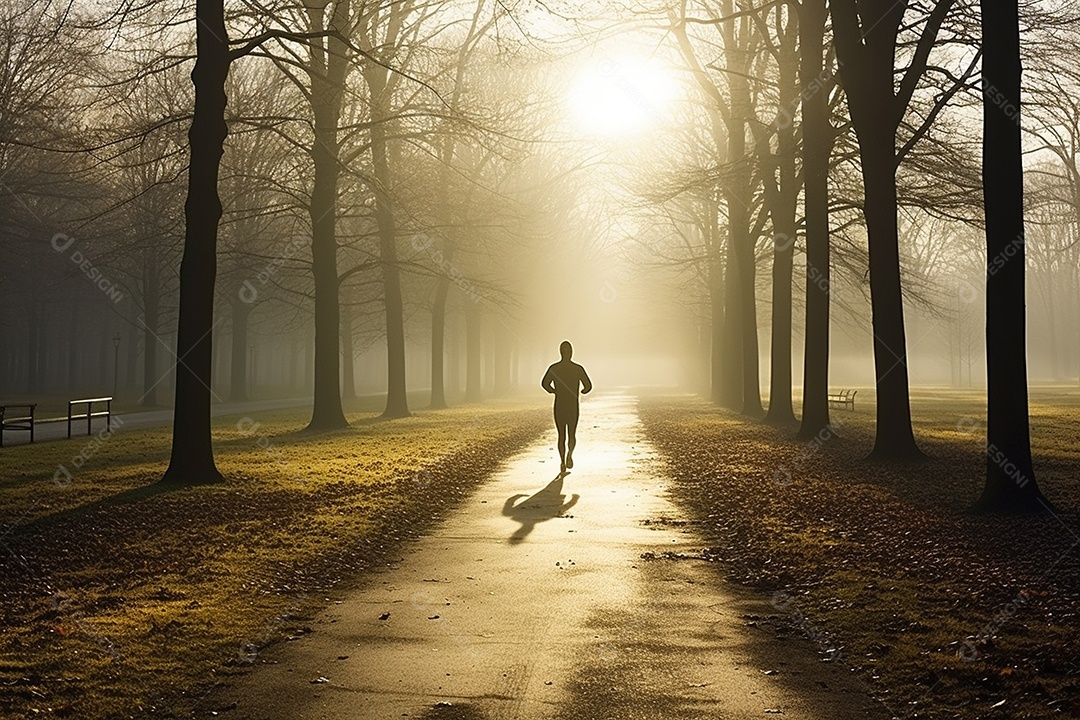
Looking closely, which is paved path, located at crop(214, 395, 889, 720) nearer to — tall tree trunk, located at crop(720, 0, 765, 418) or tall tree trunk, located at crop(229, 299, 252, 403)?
tall tree trunk, located at crop(720, 0, 765, 418)

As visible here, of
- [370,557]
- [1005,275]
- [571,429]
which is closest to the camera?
[370,557]

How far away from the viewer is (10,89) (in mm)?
32312

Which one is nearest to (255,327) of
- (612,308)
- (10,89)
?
(612,308)

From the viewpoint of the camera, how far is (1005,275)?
12375mm

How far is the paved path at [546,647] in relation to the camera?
5699 mm

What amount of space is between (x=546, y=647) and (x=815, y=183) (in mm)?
17548

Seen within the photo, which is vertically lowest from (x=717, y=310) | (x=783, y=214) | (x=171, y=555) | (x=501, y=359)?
(x=171, y=555)

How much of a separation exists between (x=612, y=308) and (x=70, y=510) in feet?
269

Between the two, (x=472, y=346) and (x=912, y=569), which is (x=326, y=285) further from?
(x=472, y=346)

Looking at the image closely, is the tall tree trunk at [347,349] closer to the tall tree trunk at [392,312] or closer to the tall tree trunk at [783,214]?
the tall tree trunk at [392,312]

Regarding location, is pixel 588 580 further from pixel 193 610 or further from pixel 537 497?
pixel 537 497

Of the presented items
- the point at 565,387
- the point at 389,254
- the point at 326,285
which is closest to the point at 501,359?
the point at 389,254

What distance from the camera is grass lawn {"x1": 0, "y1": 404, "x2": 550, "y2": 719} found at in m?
6.32

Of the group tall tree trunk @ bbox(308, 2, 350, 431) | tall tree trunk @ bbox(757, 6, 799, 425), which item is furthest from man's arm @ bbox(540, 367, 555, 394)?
tall tree trunk @ bbox(308, 2, 350, 431)
